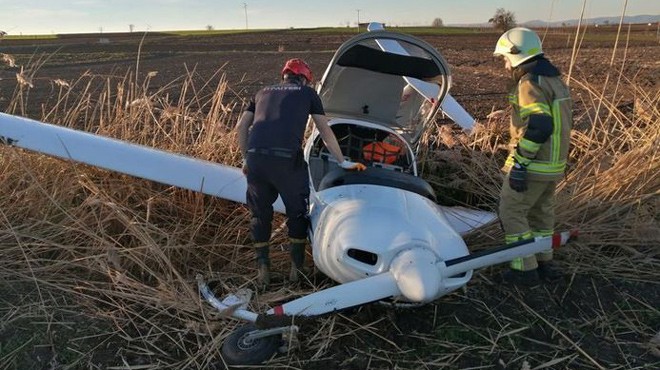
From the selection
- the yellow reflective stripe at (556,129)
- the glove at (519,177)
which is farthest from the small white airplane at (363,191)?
the yellow reflective stripe at (556,129)

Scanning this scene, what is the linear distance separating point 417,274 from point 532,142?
5.25 ft

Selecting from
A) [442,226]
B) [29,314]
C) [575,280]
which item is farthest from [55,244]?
[575,280]

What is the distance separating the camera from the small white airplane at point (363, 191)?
3.22 m

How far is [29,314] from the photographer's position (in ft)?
12.9

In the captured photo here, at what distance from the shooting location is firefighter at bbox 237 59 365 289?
416cm

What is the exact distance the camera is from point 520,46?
4.23 meters

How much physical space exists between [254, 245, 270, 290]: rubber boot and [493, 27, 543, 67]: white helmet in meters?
2.36

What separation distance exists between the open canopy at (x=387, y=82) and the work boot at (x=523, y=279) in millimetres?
1828

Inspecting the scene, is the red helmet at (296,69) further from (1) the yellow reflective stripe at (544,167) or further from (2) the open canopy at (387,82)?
(1) the yellow reflective stripe at (544,167)

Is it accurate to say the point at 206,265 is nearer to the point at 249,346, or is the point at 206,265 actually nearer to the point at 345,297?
the point at 249,346

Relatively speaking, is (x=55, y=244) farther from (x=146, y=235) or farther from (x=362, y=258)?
(x=362, y=258)

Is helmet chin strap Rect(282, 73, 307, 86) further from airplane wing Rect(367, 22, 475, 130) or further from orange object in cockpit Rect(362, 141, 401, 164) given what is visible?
orange object in cockpit Rect(362, 141, 401, 164)

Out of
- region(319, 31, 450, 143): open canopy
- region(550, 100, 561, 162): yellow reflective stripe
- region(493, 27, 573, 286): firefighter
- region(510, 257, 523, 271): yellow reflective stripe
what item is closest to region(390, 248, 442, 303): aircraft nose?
region(493, 27, 573, 286): firefighter

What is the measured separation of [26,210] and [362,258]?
10.9ft
